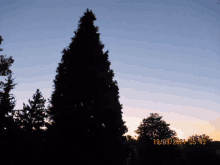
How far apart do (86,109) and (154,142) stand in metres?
29.8

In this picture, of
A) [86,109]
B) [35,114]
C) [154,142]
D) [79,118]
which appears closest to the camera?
[79,118]

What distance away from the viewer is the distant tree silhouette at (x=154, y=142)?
33031 millimetres

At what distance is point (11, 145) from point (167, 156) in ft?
109

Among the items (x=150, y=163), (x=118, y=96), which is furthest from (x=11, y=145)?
(x=150, y=163)

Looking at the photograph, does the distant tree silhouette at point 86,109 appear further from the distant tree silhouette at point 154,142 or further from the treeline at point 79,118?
the distant tree silhouette at point 154,142

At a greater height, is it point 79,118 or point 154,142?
point 79,118

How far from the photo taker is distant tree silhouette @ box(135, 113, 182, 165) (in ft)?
108

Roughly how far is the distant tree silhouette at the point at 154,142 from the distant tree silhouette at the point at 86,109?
83.3 feet

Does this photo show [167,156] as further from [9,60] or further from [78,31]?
[9,60]

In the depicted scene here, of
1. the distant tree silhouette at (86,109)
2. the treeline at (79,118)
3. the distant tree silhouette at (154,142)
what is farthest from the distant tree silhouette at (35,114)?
the distant tree silhouette at (154,142)

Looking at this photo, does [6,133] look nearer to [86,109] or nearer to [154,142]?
[86,109]

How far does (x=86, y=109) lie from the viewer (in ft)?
38.6
